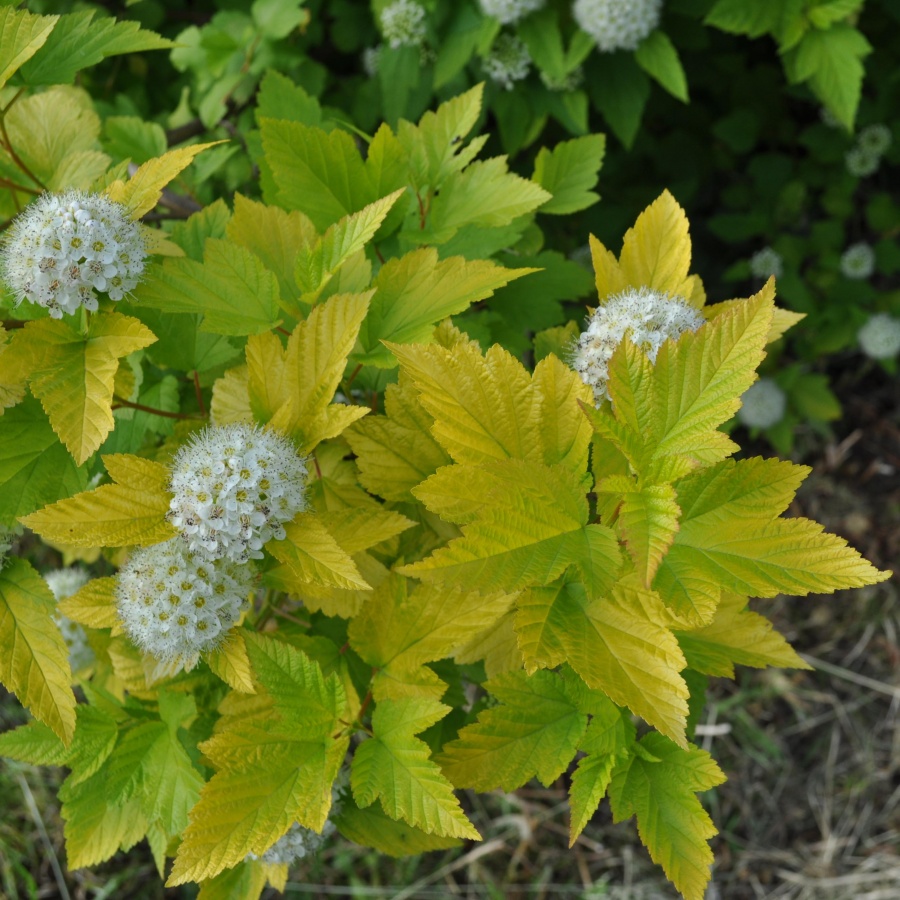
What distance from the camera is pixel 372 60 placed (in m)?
2.94

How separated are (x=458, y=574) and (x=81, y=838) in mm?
924

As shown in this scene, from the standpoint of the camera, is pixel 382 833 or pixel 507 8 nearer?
pixel 382 833

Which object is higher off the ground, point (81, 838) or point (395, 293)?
point (395, 293)

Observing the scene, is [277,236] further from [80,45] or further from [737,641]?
[737,641]

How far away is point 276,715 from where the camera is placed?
1.31m

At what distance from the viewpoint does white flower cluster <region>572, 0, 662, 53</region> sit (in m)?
2.44

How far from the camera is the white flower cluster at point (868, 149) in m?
3.33

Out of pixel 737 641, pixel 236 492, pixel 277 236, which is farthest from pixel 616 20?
pixel 236 492

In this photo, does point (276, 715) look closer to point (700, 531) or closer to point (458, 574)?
point (458, 574)

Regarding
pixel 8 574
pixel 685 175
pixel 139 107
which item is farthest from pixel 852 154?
pixel 8 574

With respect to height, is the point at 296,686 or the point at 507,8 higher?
the point at 507,8

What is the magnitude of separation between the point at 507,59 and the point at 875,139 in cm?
165

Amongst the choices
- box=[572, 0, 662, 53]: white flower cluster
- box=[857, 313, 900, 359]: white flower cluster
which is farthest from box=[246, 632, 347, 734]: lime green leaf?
box=[857, 313, 900, 359]: white flower cluster

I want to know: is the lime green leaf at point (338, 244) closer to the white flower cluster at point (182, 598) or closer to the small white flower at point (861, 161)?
the white flower cluster at point (182, 598)
